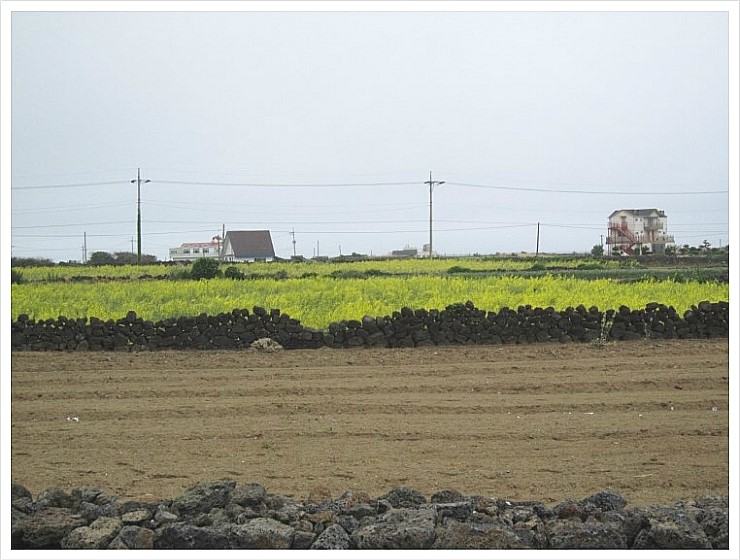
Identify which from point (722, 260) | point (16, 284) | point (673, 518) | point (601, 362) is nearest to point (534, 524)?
point (673, 518)

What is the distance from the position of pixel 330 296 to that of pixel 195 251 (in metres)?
11.5

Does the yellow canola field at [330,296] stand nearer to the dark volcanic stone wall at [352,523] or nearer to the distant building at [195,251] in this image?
the distant building at [195,251]

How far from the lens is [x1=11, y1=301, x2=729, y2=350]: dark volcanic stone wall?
12039 millimetres

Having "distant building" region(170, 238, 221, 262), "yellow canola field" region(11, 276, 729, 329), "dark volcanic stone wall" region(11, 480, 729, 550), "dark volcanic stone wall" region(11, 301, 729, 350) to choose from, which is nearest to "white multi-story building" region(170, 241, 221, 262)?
"distant building" region(170, 238, 221, 262)

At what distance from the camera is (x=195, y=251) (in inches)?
1044

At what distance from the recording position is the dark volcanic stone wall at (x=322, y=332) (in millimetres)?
12039

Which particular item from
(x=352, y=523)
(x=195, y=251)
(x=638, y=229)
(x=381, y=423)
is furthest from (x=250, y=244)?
(x=352, y=523)

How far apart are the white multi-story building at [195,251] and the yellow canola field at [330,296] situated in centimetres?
522

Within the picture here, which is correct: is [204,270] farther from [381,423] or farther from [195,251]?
[381,423]

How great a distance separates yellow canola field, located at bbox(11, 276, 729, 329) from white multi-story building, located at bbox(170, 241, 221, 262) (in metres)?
5.22

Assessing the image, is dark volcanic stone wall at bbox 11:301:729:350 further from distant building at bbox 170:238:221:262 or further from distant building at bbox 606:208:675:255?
distant building at bbox 170:238:221:262

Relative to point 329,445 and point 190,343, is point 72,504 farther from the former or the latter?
point 190,343

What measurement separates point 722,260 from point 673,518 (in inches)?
887

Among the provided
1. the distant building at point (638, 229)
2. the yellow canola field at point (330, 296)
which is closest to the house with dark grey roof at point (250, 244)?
the yellow canola field at point (330, 296)
